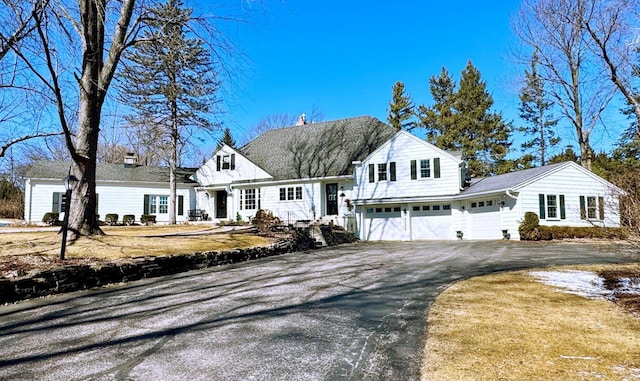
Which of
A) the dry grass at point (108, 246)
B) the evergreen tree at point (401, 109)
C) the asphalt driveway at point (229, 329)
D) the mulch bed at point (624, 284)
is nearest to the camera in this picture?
the asphalt driveway at point (229, 329)

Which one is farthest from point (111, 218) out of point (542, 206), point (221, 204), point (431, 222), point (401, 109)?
point (401, 109)

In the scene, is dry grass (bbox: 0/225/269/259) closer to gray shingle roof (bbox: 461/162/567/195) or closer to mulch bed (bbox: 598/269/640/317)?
mulch bed (bbox: 598/269/640/317)

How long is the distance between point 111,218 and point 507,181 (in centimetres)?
2373

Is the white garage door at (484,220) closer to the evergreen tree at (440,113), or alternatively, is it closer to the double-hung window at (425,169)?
the double-hung window at (425,169)

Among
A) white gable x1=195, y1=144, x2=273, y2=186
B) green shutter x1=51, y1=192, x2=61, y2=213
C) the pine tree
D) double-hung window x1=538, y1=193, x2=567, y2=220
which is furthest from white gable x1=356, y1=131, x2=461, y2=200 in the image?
green shutter x1=51, y1=192, x2=61, y2=213

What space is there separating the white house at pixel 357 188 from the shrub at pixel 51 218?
1172 mm

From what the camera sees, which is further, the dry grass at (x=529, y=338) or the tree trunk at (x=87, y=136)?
the tree trunk at (x=87, y=136)

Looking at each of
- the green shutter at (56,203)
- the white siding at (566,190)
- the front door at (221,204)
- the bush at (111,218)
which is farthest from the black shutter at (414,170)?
the green shutter at (56,203)

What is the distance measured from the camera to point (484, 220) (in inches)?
806

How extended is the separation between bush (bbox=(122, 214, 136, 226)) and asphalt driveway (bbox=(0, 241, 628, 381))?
18256 millimetres

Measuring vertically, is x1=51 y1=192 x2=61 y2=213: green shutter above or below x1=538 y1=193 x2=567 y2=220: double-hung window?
above

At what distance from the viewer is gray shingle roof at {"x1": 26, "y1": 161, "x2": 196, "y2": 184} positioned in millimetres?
24403

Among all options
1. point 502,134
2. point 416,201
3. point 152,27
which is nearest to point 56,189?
point 152,27

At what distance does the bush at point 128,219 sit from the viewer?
2473 cm
